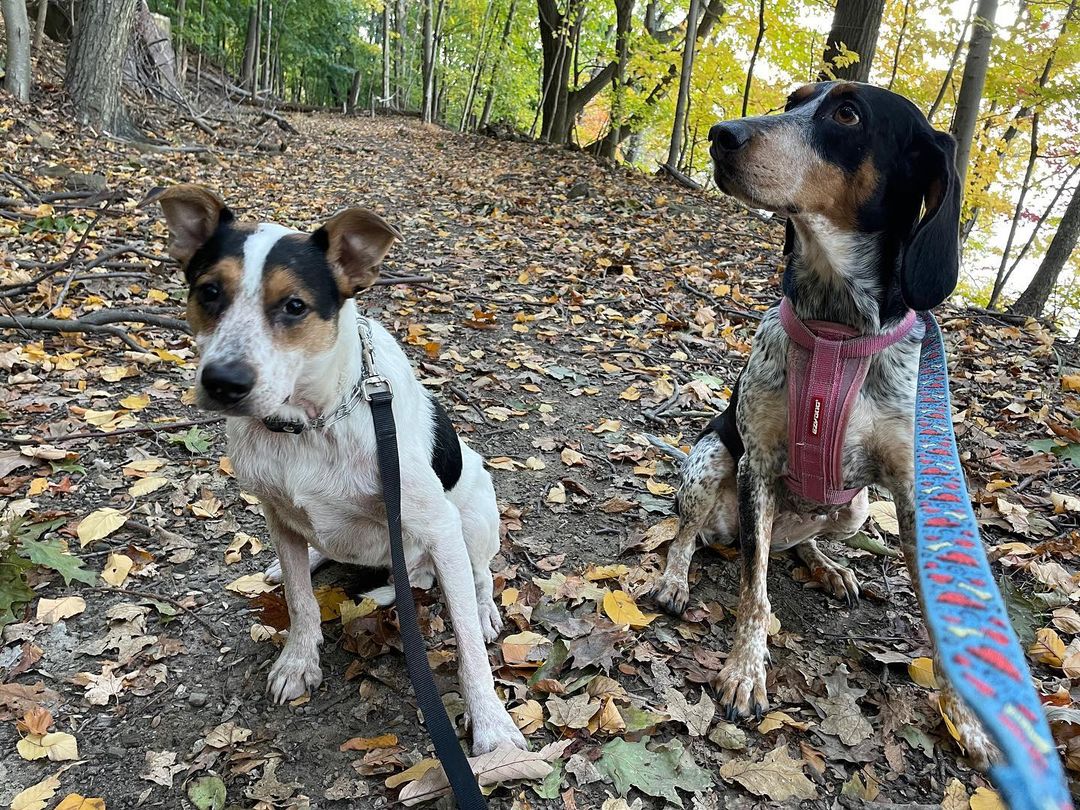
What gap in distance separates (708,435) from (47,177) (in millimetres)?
9465

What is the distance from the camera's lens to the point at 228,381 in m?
2.02

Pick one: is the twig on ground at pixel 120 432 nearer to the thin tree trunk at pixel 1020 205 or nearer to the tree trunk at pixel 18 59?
the tree trunk at pixel 18 59

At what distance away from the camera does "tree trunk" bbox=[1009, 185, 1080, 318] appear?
28.9 ft

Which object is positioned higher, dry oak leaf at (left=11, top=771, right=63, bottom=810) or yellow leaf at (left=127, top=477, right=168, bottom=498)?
yellow leaf at (left=127, top=477, right=168, bottom=498)

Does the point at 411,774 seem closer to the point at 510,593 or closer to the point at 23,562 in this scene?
the point at 510,593

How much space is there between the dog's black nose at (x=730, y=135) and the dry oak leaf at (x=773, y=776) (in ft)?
8.20

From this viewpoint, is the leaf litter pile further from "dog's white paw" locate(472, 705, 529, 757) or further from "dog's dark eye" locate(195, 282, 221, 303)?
"dog's dark eye" locate(195, 282, 221, 303)

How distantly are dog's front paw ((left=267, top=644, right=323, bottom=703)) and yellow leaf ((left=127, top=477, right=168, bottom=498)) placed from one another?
1.69 meters

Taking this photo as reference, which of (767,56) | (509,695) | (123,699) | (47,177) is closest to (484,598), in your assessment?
(509,695)

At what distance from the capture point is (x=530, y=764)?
239 cm

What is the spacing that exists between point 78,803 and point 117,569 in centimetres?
126

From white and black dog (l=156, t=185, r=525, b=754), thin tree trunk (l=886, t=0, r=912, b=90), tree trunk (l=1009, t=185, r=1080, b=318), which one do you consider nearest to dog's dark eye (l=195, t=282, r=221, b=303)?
white and black dog (l=156, t=185, r=525, b=754)

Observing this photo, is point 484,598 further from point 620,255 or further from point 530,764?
point 620,255

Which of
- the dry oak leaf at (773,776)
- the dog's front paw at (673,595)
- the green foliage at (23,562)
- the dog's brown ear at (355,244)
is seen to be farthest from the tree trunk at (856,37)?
the green foliage at (23,562)
